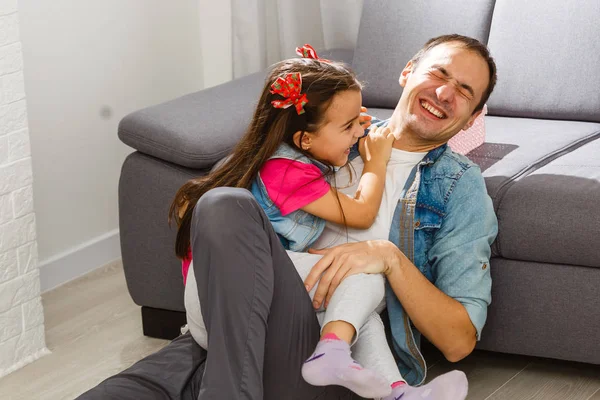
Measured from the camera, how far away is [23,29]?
2.74m

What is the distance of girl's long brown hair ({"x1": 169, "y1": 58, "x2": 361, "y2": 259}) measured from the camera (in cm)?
192

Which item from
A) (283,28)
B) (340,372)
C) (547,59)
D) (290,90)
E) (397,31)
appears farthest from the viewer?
(283,28)

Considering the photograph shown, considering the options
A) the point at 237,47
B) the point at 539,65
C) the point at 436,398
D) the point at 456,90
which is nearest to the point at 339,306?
the point at 436,398

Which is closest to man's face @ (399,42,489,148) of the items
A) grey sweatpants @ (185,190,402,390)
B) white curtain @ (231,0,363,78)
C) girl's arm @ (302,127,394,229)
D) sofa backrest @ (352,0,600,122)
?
girl's arm @ (302,127,394,229)

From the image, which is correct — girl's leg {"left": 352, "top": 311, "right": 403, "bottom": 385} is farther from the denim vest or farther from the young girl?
the denim vest

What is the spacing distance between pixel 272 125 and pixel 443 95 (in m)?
0.38

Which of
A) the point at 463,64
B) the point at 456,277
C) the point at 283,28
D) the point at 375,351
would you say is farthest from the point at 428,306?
the point at 283,28

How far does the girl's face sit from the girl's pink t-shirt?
0.06 m

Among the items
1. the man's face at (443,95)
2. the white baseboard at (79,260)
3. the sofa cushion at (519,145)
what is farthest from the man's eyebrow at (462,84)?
the white baseboard at (79,260)

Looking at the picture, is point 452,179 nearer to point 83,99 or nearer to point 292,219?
point 292,219

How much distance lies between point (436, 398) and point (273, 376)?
0.30m

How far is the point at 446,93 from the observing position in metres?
2.03

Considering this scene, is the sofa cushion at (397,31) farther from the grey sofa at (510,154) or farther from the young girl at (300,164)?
the young girl at (300,164)

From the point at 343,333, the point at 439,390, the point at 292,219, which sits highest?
the point at 292,219
